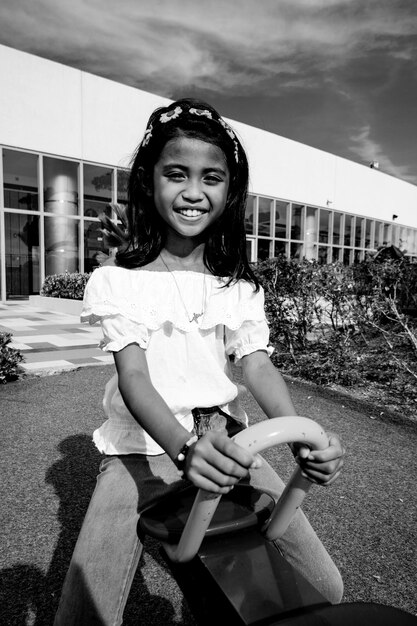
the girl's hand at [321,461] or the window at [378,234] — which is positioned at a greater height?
the window at [378,234]

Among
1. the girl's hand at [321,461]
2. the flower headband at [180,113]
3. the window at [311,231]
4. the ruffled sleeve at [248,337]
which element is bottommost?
the girl's hand at [321,461]

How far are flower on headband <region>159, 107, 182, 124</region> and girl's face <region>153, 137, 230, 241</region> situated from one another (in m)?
0.09

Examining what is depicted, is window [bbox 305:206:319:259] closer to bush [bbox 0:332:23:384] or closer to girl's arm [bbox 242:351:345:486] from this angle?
bush [bbox 0:332:23:384]

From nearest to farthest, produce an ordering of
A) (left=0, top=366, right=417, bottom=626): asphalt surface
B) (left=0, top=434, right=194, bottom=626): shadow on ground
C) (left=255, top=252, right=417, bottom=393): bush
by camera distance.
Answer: (left=0, top=434, right=194, bottom=626): shadow on ground < (left=0, top=366, right=417, bottom=626): asphalt surface < (left=255, top=252, right=417, bottom=393): bush

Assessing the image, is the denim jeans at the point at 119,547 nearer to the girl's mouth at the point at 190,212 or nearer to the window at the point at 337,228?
the girl's mouth at the point at 190,212

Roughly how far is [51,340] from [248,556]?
25.0 feet

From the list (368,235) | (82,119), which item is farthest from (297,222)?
(82,119)

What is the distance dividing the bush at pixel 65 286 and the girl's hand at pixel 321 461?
39.7 ft

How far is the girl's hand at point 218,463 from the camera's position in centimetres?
81

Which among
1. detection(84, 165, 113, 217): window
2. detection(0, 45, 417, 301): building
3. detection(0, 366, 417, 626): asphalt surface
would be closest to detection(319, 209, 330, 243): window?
detection(0, 45, 417, 301): building

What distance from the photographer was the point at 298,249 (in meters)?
22.1

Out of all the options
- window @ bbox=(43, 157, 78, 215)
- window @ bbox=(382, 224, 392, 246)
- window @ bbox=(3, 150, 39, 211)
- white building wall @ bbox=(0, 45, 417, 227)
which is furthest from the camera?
window @ bbox=(382, 224, 392, 246)

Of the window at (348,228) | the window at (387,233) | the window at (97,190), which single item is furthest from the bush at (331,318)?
the window at (387,233)

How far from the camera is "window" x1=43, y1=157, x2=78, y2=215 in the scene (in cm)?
1464
